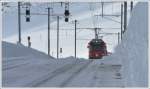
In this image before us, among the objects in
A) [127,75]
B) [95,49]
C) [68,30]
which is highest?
[68,30]

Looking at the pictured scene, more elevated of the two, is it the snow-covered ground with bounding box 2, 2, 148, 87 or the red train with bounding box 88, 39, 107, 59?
the snow-covered ground with bounding box 2, 2, 148, 87

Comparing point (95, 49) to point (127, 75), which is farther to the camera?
point (95, 49)

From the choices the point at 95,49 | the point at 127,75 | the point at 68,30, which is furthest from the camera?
the point at 68,30

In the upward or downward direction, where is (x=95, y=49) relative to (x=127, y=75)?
downward

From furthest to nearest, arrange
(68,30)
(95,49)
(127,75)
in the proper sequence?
(68,30) → (95,49) → (127,75)

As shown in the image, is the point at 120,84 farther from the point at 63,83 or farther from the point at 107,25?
the point at 107,25

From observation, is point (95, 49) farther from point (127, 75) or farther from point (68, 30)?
point (68, 30)

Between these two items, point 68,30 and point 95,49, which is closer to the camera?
point 95,49

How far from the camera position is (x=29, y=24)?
106062 mm

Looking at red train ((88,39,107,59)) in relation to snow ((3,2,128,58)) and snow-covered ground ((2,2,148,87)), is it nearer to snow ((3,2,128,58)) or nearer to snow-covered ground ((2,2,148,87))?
snow-covered ground ((2,2,148,87))

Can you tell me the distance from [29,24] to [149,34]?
318 feet

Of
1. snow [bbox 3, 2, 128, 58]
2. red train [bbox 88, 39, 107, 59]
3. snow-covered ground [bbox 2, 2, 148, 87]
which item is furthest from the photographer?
snow [bbox 3, 2, 128, 58]

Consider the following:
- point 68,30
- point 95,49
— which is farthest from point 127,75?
point 68,30

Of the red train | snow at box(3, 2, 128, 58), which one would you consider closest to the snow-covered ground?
the red train
